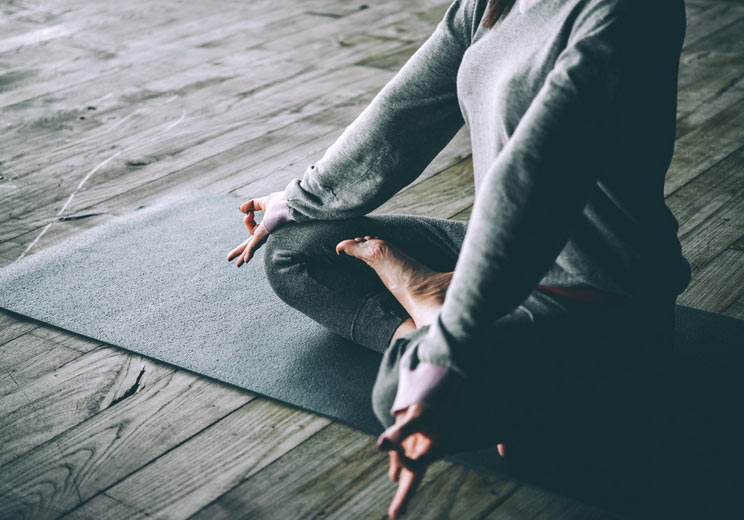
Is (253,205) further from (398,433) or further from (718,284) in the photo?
(718,284)

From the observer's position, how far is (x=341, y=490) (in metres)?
1.06

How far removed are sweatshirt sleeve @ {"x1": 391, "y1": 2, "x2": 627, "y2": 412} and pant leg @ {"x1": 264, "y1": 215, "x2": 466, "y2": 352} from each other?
405 millimetres

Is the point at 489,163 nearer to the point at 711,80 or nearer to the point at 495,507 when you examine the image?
the point at 495,507

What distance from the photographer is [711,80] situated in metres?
2.66

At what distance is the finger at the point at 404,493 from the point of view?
0.83 m

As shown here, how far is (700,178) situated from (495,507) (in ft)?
4.20

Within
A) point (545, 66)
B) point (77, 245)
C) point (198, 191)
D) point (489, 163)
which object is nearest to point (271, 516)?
point (489, 163)

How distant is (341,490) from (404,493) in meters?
0.25

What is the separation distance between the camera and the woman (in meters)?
0.84

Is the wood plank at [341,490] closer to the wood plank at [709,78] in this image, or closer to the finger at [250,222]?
the finger at [250,222]

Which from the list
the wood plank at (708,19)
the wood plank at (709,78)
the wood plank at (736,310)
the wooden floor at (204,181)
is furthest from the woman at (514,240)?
the wood plank at (708,19)

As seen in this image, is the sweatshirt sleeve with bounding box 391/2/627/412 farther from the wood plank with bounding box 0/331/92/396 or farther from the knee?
the wood plank with bounding box 0/331/92/396

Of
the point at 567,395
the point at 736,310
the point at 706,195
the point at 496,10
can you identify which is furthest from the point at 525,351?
the point at 706,195

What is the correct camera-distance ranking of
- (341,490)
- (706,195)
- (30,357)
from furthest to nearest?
(706,195) → (30,357) → (341,490)
